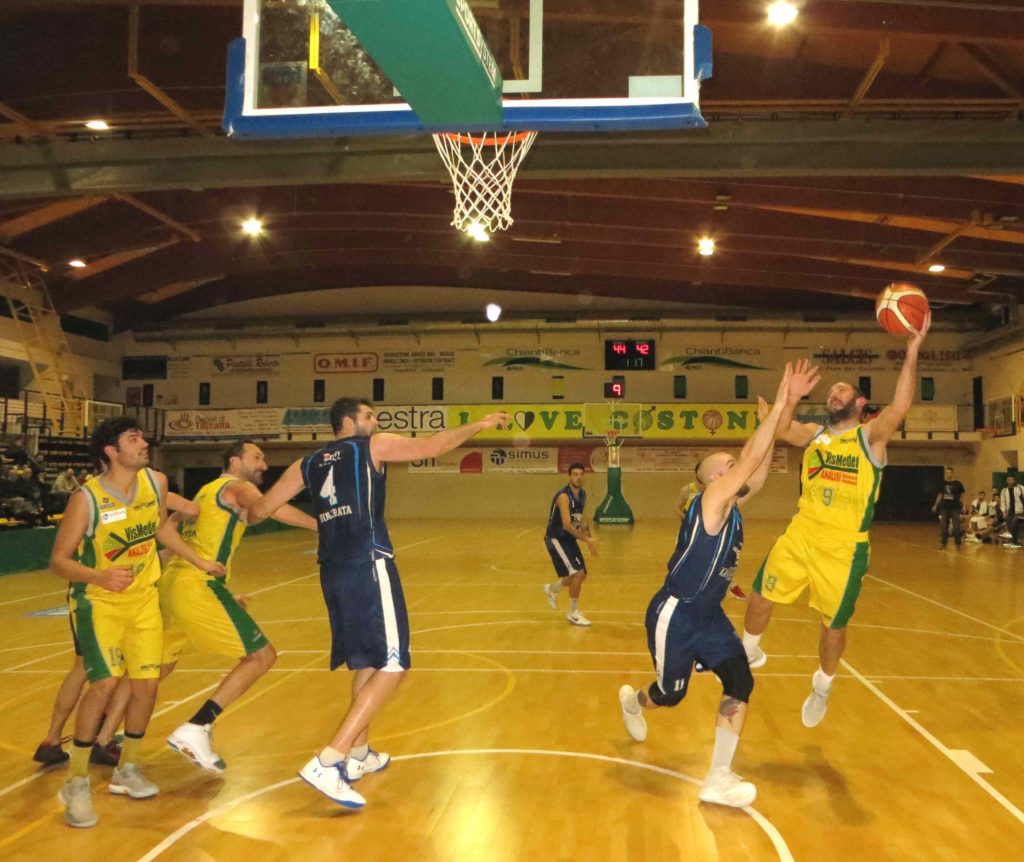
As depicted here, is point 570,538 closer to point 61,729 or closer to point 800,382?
point 800,382

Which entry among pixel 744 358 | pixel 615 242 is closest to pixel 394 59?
pixel 615 242

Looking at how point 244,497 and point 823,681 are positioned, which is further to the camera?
point 823,681

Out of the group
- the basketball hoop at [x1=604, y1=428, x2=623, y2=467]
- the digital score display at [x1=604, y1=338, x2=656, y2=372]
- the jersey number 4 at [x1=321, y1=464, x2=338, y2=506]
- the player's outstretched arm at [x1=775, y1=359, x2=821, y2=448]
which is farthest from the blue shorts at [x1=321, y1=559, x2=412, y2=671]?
the digital score display at [x1=604, y1=338, x2=656, y2=372]

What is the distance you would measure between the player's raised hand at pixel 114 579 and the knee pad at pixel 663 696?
2.72 metres

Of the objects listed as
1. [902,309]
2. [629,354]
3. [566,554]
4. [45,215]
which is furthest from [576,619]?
[629,354]

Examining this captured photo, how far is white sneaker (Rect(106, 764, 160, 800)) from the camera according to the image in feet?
14.8

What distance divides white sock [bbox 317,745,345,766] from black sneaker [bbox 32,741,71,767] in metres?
1.84

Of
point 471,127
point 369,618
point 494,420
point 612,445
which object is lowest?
point 369,618

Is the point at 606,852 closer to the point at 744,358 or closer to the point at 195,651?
the point at 195,651

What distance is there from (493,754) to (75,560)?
253 cm

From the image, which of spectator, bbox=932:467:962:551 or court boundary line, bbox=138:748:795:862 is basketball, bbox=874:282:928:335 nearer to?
court boundary line, bbox=138:748:795:862

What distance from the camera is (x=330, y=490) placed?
4.48 metres

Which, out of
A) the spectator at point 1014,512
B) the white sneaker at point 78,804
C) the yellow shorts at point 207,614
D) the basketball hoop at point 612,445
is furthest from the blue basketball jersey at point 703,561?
the basketball hoop at point 612,445

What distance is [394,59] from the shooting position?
13.1 feet
